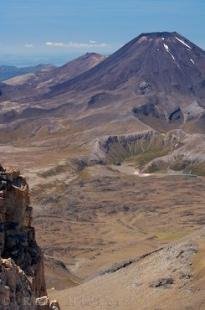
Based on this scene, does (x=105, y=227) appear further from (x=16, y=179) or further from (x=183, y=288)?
(x=16, y=179)

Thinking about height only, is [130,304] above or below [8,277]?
below

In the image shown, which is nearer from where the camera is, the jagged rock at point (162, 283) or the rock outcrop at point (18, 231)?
the rock outcrop at point (18, 231)

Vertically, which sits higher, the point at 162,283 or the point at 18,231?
the point at 18,231

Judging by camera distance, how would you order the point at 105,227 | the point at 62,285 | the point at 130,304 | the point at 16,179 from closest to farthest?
the point at 16,179, the point at 130,304, the point at 62,285, the point at 105,227

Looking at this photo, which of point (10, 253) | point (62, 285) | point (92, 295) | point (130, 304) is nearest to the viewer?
point (10, 253)

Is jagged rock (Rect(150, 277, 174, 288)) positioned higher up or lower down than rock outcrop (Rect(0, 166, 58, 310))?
lower down

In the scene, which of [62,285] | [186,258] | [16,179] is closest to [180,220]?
[62,285]

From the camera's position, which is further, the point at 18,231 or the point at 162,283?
the point at 162,283

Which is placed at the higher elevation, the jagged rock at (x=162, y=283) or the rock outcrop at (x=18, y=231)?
the rock outcrop at (x=18, y=231)

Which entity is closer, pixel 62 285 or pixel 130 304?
pixel 130 304

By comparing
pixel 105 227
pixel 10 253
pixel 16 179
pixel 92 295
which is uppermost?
pixel 16 179

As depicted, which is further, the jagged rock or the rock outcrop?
the jagged rock
